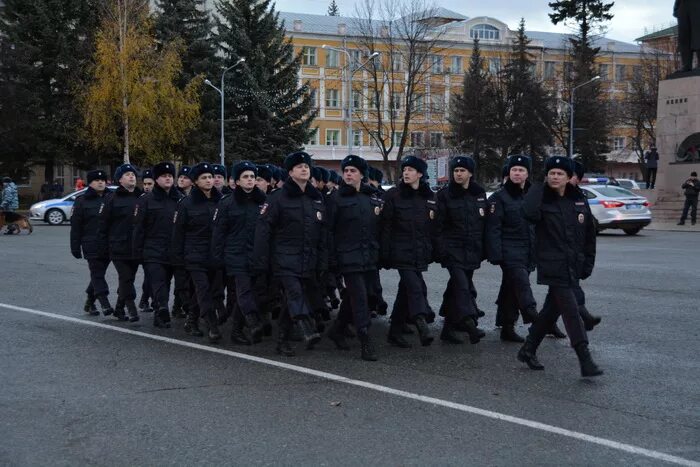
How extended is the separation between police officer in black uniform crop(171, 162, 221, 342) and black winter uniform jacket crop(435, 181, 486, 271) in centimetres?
234

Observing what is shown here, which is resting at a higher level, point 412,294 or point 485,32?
point 485,32

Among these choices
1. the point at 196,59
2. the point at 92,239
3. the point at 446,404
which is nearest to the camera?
the point at 446,404

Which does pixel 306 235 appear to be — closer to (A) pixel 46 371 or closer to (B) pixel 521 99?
(A) pixel 46 371

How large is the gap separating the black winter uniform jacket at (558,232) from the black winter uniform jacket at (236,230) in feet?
9.37

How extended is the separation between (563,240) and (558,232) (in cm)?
8

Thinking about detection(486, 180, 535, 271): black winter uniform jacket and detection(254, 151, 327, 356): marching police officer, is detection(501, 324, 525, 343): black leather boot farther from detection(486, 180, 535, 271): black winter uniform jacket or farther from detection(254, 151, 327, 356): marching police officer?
detection(254, 151, 327, 356): marching police officer

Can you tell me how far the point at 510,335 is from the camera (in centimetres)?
884

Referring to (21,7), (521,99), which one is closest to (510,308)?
(21,7)

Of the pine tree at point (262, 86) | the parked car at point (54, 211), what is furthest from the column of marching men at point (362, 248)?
the pine tree at point (262, 86)

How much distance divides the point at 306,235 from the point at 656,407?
11.2ft

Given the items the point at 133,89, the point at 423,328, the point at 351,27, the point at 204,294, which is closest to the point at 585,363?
the point at 423,328

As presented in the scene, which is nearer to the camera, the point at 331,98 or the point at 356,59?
the point at 356,59

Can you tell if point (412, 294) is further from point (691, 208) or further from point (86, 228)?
point (691, 208)

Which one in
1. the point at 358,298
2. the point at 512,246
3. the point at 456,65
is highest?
the point at 456,65
